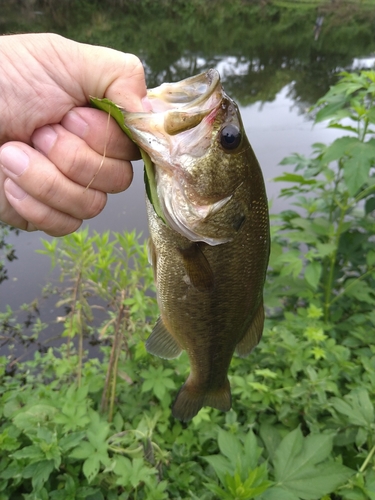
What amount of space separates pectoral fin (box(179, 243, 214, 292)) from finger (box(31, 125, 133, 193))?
0.36 metres

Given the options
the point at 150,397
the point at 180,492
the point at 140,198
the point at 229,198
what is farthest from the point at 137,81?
the point at 140,198

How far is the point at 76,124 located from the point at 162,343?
3.27 feet

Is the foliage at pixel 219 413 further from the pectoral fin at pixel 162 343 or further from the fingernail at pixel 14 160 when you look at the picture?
the fingernail at pixel 14 160

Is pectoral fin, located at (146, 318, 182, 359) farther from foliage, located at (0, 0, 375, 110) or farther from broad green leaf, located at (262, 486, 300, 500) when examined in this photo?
foliage, located at (0, 0, 375, 110)

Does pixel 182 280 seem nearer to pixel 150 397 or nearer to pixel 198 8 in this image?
pixel 150 397

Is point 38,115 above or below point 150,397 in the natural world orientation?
above

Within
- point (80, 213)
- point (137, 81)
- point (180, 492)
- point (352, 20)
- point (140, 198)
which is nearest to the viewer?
point (137, 81)

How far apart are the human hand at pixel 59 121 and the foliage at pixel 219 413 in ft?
3.03

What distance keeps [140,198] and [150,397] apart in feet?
11.6

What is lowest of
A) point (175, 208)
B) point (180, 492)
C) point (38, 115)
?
point (180, 492)

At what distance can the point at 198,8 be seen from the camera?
968 inches

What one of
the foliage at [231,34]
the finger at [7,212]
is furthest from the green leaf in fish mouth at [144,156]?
the foliage at [231,34]

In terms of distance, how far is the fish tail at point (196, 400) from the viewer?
1.75 metres

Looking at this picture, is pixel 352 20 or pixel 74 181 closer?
pixel 74 181
